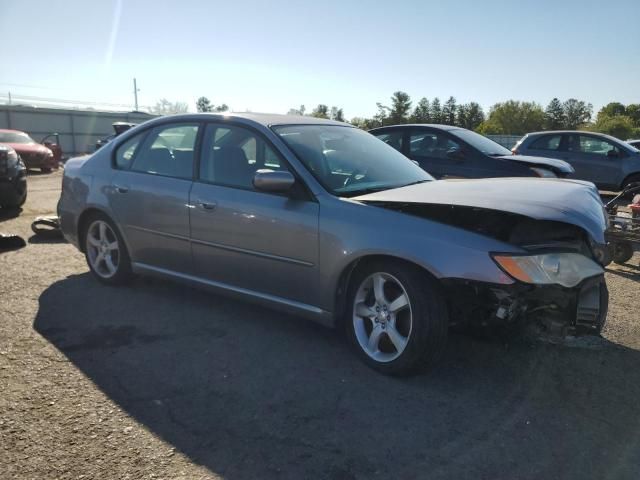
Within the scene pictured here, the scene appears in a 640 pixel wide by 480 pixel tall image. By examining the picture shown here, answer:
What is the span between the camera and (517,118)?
77.3 meters

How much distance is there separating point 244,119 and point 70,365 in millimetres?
2068

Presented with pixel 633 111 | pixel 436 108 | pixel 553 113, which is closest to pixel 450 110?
pixel 436 108

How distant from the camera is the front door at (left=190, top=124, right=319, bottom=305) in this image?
3.48 m

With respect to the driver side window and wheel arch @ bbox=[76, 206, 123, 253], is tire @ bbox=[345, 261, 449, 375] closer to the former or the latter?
wheel arch @ bbox=[76, 206, 123, 253]

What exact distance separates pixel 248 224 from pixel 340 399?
1388 millimetres

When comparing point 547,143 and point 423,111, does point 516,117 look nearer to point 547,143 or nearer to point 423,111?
point 423,111

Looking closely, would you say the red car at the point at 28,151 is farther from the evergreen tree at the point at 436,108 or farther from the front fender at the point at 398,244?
the evergreen tree at the point at 436,108

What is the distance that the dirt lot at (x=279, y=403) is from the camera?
2.37 meters

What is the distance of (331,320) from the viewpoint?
3.44 meters

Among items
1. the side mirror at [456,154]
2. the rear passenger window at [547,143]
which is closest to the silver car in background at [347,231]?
the side mirror at [456,154]

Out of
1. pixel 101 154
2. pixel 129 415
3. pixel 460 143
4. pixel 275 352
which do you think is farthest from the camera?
pixel 460 143

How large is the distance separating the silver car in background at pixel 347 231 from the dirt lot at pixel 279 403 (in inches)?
12.4

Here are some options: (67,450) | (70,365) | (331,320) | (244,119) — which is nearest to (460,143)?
(244,119)

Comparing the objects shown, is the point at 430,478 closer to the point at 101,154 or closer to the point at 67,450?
the point at 67,450
